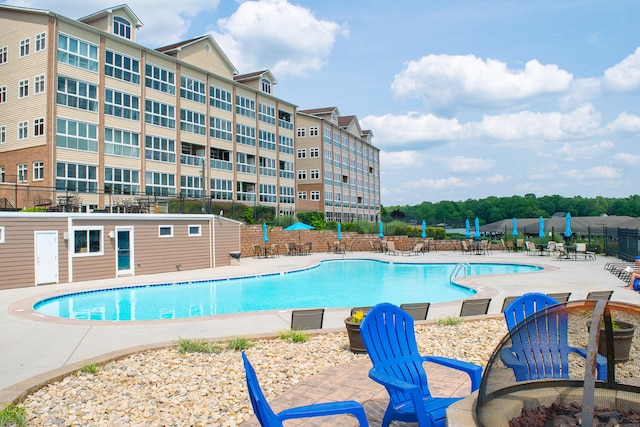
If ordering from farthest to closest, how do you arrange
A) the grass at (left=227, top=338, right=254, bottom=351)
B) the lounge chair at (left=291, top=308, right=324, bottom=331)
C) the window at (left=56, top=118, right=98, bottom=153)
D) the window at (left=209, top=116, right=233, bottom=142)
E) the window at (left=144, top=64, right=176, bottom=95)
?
the window at (left=209, top=116, right=233, bottom=142), the window at (left=144, top=64, right=176, bottom=95), the window at (left=56, top=118, right=98, bottom=153), the lounge chair at (left=291, top=308, right=324, bottom=331), the grass at (left=227, top=338, right=254, bottom=351)

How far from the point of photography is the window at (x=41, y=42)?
25.3 metres

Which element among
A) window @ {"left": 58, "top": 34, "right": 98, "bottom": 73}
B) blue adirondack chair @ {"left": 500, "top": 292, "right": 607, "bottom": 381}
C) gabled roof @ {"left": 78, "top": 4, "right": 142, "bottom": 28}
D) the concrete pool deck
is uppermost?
gabled roof @ {"left": 78, "top": 4, "right": 142, "bottom": 28}

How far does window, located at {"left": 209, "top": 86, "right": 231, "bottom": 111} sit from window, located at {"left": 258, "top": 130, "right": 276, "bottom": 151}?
458cm

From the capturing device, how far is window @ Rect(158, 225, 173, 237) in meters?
20.1

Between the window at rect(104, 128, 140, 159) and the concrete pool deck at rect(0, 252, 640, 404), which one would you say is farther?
the window at rect(104, 128, 140, 159)

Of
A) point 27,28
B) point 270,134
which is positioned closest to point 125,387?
point 27,28

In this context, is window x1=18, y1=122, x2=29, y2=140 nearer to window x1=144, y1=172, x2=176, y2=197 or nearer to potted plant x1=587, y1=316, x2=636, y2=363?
window x1=144, y1=172, x2=176, y2=197

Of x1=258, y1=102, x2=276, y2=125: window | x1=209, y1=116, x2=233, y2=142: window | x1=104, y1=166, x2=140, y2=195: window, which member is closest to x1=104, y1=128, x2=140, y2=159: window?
x1=104, y1=166, x2=140, y2=195: window

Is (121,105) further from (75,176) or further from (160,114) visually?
(75,176)

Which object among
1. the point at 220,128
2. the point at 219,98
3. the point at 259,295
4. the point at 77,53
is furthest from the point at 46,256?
the point at 219,98

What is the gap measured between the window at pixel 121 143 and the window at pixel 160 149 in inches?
33.3

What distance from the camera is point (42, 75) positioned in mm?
25328

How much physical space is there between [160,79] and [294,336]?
96.8 feet

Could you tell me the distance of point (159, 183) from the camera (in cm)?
3161
